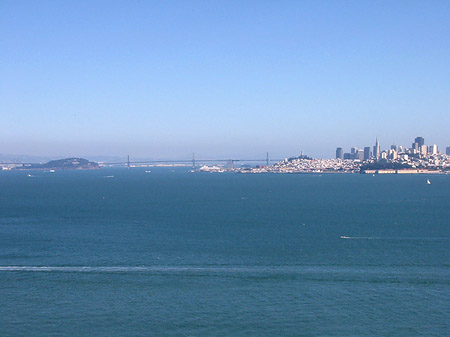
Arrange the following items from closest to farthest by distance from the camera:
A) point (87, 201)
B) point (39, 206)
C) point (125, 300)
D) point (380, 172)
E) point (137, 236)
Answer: point (125, 300) < point (137, 236) < point (39, 206) < point (87, 201) < point (380, 172)

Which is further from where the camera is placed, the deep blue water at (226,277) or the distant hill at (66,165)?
the distant hill at (66,165)

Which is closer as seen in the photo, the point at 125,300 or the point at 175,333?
the point at 175,333

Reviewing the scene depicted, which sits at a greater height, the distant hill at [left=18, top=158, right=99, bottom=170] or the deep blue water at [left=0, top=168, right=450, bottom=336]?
the distant hill at [left=18, top=158, right=99, bottom=170]

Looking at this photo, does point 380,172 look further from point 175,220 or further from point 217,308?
point 217,308

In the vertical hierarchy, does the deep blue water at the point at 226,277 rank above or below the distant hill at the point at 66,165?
below

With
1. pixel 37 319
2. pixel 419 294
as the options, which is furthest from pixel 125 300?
pixel 419 294

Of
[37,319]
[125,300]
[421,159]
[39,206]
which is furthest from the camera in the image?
[421,159]

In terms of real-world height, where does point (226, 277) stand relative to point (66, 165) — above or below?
below

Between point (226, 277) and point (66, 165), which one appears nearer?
point (226, 277)
